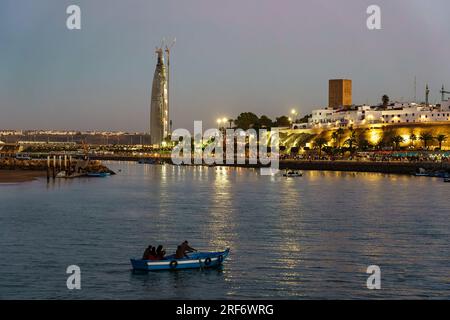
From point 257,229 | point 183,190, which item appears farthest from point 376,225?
point 183,190

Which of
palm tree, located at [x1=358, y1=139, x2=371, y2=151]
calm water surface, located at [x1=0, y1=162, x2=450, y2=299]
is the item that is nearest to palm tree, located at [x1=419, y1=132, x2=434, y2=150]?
palm tree, located at [x1=358, y1=139, x2=371, y2=151]

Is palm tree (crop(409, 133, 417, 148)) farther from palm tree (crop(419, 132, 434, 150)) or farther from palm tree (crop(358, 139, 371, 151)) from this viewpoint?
palm tree (crop(358, 139, 371, 151))

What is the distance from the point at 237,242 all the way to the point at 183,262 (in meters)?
9.28

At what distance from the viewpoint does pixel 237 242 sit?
142 feet

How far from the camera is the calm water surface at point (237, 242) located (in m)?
31.6

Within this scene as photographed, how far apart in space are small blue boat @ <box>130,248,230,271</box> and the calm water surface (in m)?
0.35

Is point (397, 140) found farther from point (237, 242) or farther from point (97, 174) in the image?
point (237, 242)

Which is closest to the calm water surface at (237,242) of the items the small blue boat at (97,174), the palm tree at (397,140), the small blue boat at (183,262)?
the small blue boat at (183,262)

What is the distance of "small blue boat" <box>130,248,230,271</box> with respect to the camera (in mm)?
33938

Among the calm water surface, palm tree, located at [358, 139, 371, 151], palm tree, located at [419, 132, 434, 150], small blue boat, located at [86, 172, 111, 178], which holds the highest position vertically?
palm tree, located at [419, 132, 434, 150]

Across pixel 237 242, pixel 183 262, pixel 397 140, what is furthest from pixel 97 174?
Result: pixel 183 262

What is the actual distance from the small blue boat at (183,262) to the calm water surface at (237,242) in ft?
1.14

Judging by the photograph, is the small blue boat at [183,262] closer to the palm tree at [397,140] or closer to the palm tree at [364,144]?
the palm tree at [397,140]
